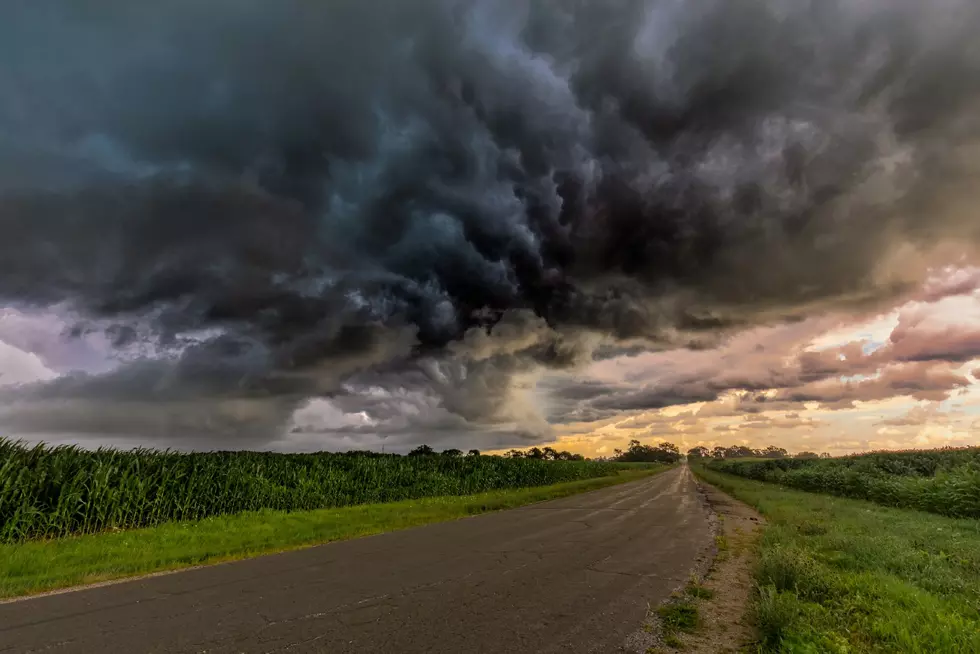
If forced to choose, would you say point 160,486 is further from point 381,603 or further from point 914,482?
point 914,482

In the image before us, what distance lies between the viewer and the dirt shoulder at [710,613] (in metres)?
6.40

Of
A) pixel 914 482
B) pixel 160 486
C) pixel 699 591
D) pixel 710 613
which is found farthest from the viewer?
pixel 914 482

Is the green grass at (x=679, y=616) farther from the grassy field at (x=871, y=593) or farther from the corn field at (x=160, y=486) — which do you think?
the corn field at (x=160, y=486)

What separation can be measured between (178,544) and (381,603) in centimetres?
952

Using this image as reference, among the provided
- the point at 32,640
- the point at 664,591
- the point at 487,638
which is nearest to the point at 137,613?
the point at 32,640

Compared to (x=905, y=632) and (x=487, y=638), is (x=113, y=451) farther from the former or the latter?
(x=905, y=632)

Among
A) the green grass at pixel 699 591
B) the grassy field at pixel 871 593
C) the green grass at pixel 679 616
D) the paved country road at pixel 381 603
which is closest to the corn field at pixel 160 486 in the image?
the paved country road at pixel 381 603

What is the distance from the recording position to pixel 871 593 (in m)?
8.00

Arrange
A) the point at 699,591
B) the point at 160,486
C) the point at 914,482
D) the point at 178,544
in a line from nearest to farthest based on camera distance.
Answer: the point at 699,591
the point at 178,544
the point at 160,486
the point at 914,482

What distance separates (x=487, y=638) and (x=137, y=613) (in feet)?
18.7

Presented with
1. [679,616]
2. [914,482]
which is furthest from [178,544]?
[914,482]

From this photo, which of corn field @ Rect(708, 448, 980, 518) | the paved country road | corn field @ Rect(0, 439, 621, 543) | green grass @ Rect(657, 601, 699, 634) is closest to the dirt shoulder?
green grass @ Rect(657, 601, 699, 634)

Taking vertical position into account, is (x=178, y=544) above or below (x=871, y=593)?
above

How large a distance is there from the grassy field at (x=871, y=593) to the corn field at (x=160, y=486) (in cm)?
2018
